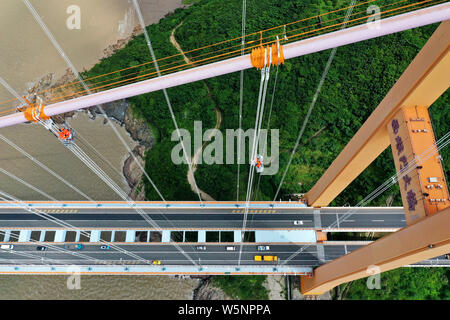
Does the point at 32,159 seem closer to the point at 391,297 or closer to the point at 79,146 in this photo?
the point at 79,146

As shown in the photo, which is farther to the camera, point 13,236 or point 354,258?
point 13,236

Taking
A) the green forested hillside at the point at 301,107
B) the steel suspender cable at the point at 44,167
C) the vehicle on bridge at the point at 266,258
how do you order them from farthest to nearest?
the steel suspender cable at the point at 44,167
the green forested hillside at the point at 301,107
the vehicle on bridge at the point at 266,258

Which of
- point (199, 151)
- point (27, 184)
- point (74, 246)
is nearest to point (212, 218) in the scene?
point (199, 151)

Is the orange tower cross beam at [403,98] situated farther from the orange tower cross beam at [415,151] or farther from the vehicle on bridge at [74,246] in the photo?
the vehicle on bridge at [74,246]

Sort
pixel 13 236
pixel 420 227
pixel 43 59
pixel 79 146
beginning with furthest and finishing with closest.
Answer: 1. pixel 43 59
2. pixel 79 146
3. pixel 13 236
4. pixel 420 227

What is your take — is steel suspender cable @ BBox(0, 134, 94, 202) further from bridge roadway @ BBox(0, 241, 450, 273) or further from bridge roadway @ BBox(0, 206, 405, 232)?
bridge roadway @ BBox(0, 241, 450, 273)

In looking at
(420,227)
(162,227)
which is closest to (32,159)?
(162,227)

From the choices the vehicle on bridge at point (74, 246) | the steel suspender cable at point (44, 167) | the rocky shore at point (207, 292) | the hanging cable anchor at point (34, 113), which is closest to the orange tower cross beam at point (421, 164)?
the hanging cable anchor at point (34, 113)

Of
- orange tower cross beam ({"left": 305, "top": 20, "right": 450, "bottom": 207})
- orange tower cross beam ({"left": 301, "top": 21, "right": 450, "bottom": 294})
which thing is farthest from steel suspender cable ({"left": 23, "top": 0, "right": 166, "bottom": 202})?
orange tower cross beam ({"left": 301, "top": 21, "right": 450, "bottom": 294})
